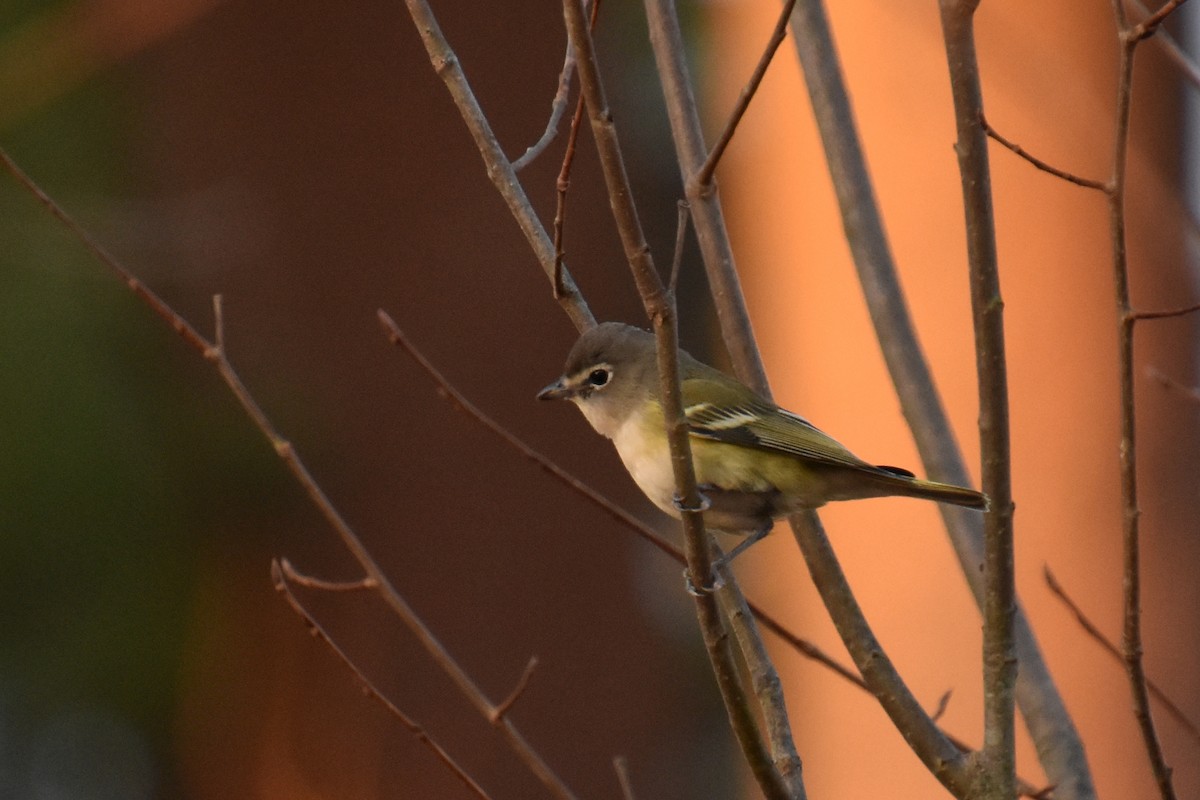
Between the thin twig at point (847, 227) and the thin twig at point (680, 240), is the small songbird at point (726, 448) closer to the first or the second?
the thin twig at point (847, 227)

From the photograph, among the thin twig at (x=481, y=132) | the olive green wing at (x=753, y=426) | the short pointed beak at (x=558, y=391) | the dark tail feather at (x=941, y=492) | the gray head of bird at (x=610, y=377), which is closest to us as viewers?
the thin twig at (x=481, y=132)

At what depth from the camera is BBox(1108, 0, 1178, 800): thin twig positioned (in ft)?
5.45

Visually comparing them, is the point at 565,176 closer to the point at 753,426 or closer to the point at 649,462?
the point at 649,462

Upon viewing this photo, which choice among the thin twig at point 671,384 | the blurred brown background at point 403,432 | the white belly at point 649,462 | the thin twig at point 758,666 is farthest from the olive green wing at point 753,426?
the blurred brown background at point 403,432

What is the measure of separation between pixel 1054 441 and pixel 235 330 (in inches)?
134

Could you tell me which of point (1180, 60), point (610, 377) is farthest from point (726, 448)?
point (1180, 60)

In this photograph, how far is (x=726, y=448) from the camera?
292cm

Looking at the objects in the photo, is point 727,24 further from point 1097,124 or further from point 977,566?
point 977,566

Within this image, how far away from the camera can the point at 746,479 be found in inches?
111

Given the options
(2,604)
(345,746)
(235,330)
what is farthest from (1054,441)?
(2,604)

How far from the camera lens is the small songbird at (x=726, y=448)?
275cm

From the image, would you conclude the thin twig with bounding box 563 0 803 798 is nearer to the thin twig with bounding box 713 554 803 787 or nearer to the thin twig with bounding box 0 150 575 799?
the thin twig with bounding box 0 150 575 799

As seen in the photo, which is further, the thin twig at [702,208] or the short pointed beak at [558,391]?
the short pointed beak at [558,391]

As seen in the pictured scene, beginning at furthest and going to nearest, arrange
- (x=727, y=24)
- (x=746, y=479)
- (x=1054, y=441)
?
(x=727, y=24), (x=1054, y=441), (x=746, y=479)
